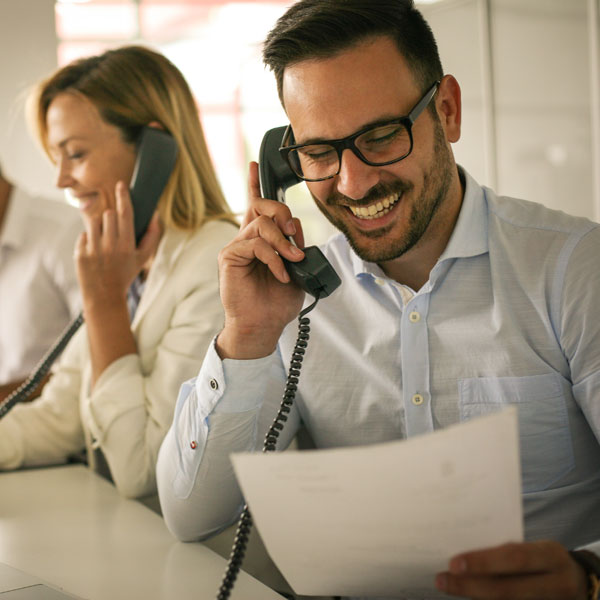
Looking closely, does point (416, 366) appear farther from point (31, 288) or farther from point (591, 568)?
point (31, 288)

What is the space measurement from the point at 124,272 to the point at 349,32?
0.74m

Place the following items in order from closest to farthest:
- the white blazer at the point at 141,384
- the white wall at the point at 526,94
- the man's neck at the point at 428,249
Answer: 1. the man's neck at the point at 428,249
2. the white blazer at the point at 141,384
3. the white wall at the point at 526,94

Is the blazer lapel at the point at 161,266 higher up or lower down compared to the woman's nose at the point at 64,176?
lower down

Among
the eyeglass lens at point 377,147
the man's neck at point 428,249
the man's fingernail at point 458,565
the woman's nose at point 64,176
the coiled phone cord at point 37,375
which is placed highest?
the eyeglass lens at point 377,147

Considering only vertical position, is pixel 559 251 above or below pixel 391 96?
below

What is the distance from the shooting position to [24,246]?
7.20 feet

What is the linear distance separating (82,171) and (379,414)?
955mm

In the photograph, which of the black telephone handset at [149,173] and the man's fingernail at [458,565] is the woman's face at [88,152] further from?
the man's fingernail at [458,565]

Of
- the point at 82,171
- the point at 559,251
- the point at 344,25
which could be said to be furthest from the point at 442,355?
the point at 82,171

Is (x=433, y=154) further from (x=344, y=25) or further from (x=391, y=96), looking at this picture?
(x=344, y=25)

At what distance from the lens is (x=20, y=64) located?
9.09 feet

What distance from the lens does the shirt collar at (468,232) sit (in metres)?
1.13

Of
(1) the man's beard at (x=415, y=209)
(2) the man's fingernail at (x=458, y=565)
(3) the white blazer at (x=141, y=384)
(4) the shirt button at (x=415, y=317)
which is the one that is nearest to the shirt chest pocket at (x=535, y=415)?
(4) the shirt button at (x=415, y=317)

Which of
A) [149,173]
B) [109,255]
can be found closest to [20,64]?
[149,173]
